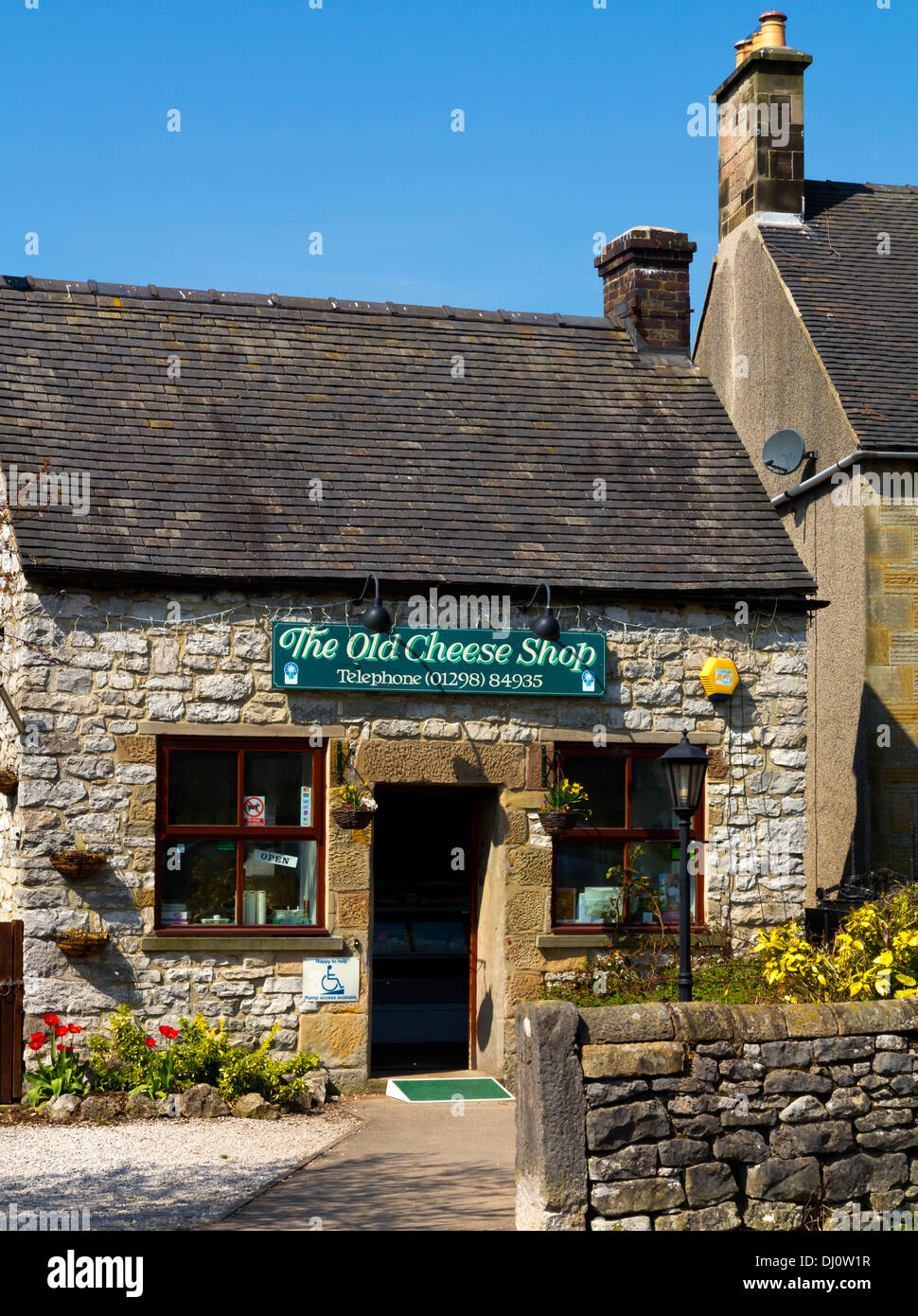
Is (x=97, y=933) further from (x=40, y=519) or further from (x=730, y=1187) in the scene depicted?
(x=730, y=1187)

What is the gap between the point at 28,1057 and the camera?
31.8 ft

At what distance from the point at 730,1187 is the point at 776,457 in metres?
8.20

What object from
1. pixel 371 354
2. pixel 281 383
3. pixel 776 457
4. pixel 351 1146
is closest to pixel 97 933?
pixel 351 1146

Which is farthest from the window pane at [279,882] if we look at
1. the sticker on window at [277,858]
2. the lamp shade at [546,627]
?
the lamp shade at [546,627]

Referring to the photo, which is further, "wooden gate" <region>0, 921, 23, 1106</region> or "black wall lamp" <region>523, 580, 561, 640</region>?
"black wall lamp" <region>523, 580, 561, 640</region>

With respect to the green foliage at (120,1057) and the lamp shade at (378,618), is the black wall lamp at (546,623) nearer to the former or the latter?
the lamp shade at (378,618)

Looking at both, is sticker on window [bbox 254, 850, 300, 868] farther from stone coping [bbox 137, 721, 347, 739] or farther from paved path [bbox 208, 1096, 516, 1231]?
paved path [bbox 208, 1096, 516, 1231]

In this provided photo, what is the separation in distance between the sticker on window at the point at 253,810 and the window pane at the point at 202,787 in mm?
78

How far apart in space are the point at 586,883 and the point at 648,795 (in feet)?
2.77

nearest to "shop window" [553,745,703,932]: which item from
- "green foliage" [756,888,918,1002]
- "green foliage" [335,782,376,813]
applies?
"green foliage" [335,782,376,813]

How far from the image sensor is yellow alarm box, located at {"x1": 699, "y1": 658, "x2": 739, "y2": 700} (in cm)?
1084

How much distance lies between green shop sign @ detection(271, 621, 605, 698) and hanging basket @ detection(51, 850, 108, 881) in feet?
5.69

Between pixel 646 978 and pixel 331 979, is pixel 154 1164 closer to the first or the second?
pixel 331 979

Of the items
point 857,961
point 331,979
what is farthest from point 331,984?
point 857,961
